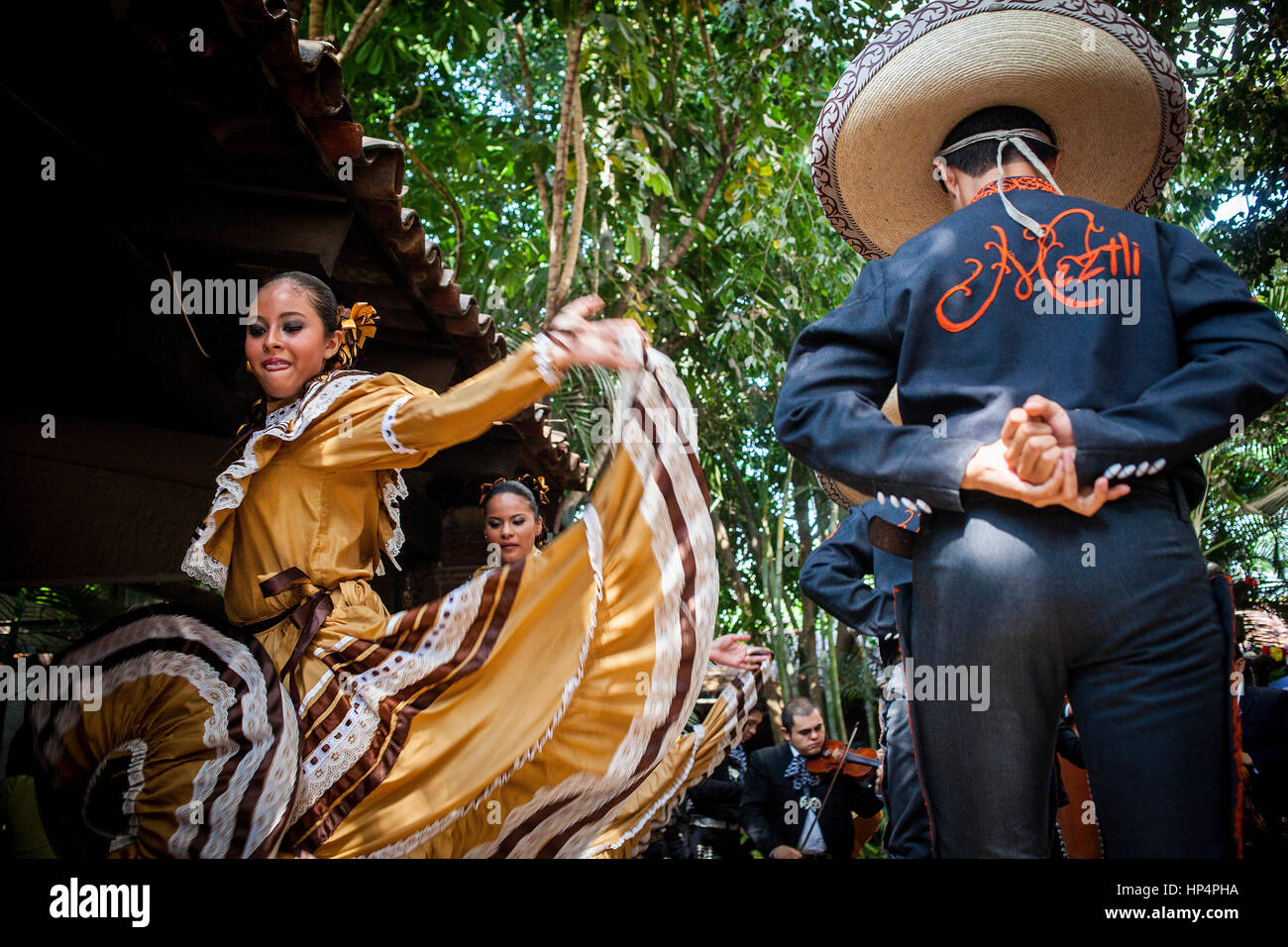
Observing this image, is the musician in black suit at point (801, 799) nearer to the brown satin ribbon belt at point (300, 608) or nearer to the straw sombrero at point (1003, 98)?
the brown satin ribbon belt at point (300, 608)

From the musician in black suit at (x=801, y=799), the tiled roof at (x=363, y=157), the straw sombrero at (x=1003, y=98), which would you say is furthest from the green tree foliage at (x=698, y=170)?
the straw sombrero at (x=1003, y=98)

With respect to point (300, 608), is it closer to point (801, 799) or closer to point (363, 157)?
point (363, 157)

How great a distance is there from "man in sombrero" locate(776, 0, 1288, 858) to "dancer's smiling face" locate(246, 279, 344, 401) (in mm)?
1458

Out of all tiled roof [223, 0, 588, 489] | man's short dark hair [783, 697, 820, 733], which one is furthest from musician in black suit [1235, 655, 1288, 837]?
tiled roof [223, 0, 588, 489]

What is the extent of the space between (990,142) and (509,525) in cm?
283

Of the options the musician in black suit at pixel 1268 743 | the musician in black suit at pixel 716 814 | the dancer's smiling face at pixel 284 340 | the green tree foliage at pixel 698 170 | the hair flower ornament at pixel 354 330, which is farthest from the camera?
the musician in black suit at pixel 716 814

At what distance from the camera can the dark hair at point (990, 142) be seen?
2223mm

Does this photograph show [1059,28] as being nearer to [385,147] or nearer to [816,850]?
[385,147]

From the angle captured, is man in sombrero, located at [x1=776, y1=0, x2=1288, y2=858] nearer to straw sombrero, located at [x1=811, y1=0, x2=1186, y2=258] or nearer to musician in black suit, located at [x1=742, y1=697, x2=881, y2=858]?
straw sombrero, located at [x1=811, y1=0, x2=1186, y2=258]

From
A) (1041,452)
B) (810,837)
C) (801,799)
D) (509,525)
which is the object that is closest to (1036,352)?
(1041,452)

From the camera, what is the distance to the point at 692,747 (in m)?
3.57

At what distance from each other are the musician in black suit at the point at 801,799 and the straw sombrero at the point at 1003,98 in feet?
15.7

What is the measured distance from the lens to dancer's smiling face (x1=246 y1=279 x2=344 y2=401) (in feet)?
9.55

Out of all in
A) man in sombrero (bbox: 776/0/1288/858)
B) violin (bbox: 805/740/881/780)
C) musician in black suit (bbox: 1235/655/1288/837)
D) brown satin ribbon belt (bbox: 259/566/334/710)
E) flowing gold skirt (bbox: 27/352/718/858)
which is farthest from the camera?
violin (bbox: 805/740/881/780)
